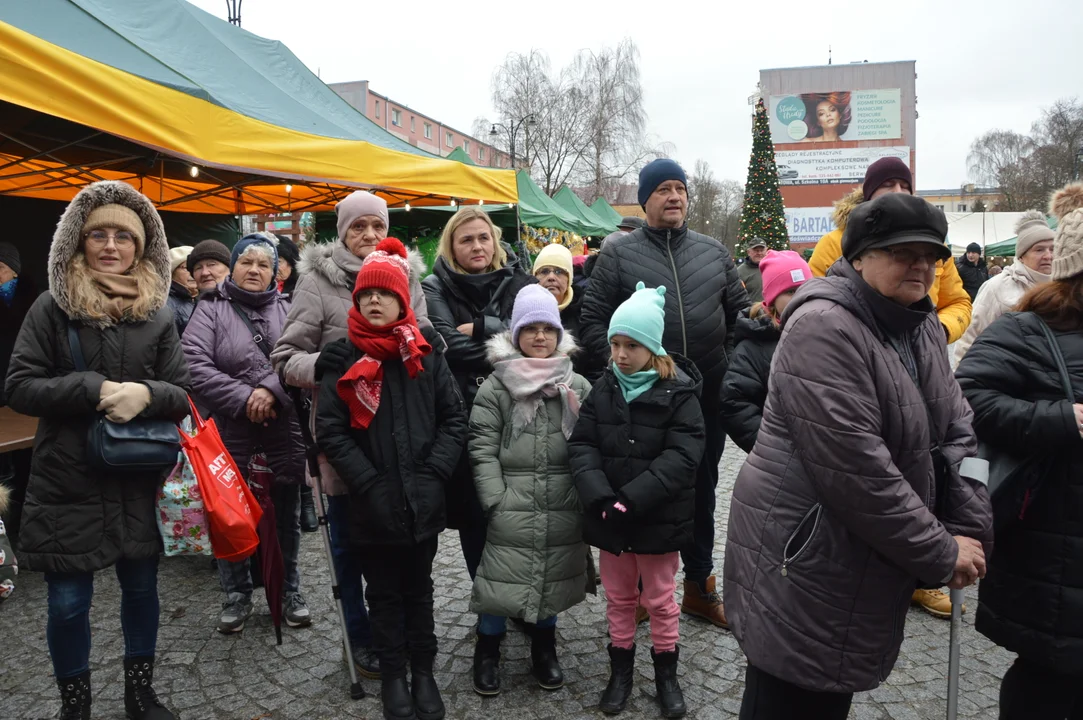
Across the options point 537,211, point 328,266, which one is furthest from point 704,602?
point 537,211

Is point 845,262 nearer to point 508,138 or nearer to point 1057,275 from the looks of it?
point 1057,275

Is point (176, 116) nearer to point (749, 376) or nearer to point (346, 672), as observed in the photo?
point (346, 672)

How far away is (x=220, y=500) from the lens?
2785 millimetres

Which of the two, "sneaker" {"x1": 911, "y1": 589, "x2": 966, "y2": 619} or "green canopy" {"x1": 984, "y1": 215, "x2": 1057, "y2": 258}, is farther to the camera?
"green canopy" {"x1": 984, "y1": 215, "x2": 1057, "y2": 258}

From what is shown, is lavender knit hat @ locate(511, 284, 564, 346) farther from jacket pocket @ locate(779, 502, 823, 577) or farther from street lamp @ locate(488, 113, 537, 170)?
street lamp @ locate(488, 113, 537, 170)

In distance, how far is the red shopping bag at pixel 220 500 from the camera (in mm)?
2770

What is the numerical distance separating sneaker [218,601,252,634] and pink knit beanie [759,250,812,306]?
10.3 ft

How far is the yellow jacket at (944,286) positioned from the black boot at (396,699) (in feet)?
9.71

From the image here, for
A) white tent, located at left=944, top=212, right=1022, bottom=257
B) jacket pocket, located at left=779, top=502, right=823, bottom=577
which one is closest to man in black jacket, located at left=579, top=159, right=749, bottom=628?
jacket pocket, located at left=779, top=502, right=823, bottom=577

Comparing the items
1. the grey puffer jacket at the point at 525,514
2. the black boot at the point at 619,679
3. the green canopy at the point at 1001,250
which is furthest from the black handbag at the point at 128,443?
the green canopy at the point at 1001,250

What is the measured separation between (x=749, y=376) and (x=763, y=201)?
17.4 meters

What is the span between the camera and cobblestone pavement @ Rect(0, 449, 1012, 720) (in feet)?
9.59

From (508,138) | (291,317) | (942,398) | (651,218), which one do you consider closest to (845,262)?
(942,398)

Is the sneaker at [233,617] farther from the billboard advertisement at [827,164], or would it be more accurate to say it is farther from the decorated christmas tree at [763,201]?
the billboard advertisement at [827,164]
